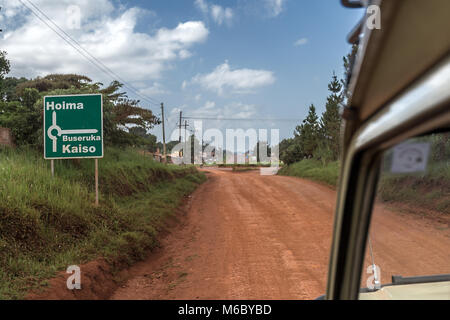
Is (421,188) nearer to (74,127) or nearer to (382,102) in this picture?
(382,102)

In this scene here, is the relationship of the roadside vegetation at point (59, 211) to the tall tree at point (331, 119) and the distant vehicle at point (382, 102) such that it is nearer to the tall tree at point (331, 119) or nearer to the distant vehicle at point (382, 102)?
the distant vehicle at point (382, 102)

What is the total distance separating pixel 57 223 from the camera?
22.7 feet

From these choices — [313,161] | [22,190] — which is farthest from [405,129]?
[313,161]

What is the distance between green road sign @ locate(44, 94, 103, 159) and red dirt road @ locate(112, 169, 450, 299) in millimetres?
2923

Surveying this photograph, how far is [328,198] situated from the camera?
14.0m

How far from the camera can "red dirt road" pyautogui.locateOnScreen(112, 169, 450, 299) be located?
170 centimetres

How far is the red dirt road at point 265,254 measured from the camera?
170 centimetres

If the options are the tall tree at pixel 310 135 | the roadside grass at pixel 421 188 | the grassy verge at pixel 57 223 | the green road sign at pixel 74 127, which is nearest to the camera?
the roadside grass at pixel 421 188

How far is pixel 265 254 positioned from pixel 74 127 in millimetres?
5355

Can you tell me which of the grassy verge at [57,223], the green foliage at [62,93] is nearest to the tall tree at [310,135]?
the green foliage at [62,93]

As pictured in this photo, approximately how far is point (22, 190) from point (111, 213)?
2064 millimetres

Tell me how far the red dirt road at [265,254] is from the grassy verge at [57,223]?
0.63 m

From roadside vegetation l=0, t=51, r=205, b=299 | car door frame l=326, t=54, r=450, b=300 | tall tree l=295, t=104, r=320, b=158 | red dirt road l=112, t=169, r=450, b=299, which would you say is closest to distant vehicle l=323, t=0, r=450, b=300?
car door frame l=326, t=54, r=450, b=300

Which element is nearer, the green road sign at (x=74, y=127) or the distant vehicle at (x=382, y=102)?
the distant vehicle at (x=382, y=102)
